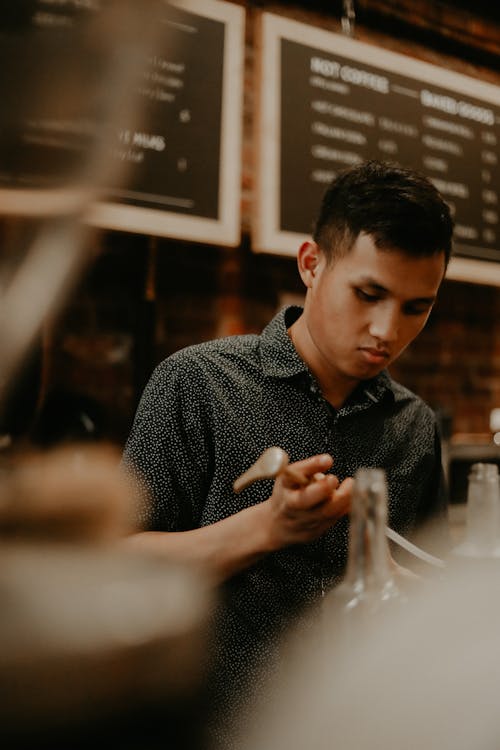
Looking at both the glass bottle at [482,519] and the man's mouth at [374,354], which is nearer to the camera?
the glass bottle at [482,519]

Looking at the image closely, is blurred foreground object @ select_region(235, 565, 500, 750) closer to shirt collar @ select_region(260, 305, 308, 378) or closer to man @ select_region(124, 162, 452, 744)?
man @ select_region(124, 162, 452, 744)

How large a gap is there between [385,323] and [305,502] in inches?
21.9

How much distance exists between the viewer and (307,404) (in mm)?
1289

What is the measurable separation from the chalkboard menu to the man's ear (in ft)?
2.37

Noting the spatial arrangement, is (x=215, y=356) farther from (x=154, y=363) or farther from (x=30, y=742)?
(x=30, y=742)

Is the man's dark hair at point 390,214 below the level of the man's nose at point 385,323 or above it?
above

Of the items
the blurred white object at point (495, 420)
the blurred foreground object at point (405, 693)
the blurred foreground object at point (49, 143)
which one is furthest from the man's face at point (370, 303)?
the blurred white object at point (495, 420)

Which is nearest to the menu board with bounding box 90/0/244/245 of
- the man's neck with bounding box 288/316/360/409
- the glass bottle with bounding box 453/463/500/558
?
the man's neck with bounding box 288/316/360/409

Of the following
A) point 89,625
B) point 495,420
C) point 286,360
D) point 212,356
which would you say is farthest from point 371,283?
point 495,420

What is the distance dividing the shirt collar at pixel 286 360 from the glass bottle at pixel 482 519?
0.57 metres

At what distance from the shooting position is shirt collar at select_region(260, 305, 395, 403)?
1297 millimetres

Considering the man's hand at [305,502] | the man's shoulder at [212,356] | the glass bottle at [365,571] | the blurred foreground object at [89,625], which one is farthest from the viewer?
the man's shoulder at [212,356]

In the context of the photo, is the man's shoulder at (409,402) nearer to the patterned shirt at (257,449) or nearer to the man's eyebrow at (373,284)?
the patterned shirt at (257,449)

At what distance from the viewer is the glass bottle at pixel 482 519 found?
2.42 ft
